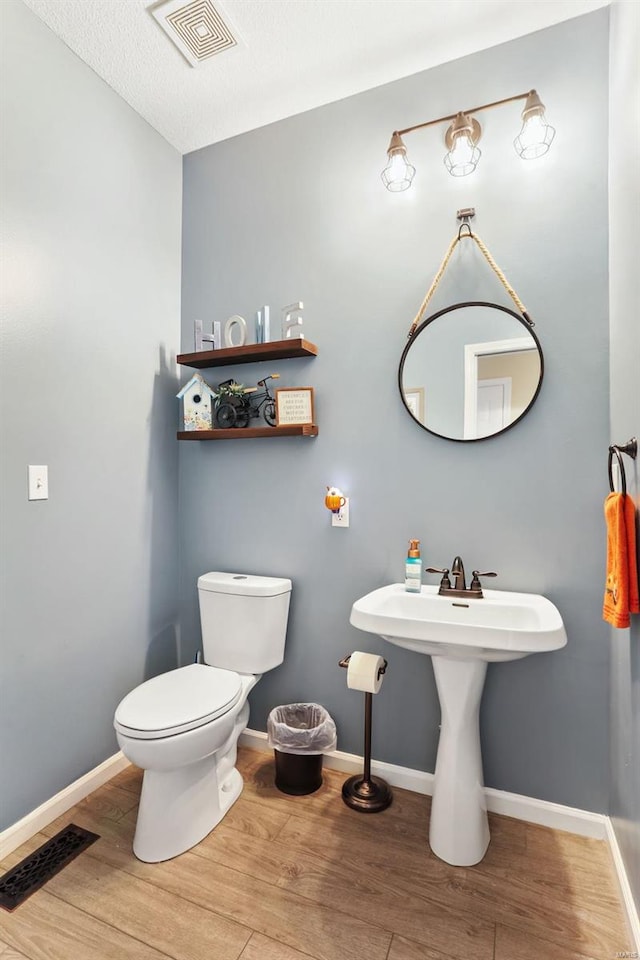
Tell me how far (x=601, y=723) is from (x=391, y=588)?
81cm

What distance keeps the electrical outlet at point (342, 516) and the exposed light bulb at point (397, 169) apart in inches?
48.5

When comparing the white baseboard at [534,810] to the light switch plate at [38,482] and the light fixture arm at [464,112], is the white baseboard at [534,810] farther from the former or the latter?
the light fixture arm at [464,112]

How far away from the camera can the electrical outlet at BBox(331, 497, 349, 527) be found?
198 centimetres

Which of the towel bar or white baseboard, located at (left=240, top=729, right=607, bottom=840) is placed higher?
the towel bar

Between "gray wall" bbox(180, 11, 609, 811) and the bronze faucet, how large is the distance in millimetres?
77

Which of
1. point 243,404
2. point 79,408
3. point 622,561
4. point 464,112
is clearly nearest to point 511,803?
point 622,561

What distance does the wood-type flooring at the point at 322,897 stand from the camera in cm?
124

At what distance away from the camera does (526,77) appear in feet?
5.60

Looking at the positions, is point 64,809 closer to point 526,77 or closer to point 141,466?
point 141,466

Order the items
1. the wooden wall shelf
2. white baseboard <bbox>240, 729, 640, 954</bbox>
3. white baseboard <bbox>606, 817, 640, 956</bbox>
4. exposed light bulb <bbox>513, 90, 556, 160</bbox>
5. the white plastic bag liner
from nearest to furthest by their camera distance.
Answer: white baseboard <bbox>606, 817, 640, 956</bbox> → white baseboard <bbox>240, 729, 640, 954</bbox> → exposed light bulb <bbox>513, 90, 556, 160</bbox> → the white plastic bag liner → the wooden wall shelf

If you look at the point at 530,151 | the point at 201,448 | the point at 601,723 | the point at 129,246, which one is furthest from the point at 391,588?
the point at 129,246

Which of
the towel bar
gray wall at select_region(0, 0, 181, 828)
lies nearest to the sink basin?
the towel bar

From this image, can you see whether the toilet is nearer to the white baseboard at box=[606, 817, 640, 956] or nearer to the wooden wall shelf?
the wooden wall shelf

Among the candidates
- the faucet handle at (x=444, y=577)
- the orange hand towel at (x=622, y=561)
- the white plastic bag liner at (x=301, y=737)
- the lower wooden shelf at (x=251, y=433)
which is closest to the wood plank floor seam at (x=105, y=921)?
the white plastic bag liner at (x=301, y=737)
